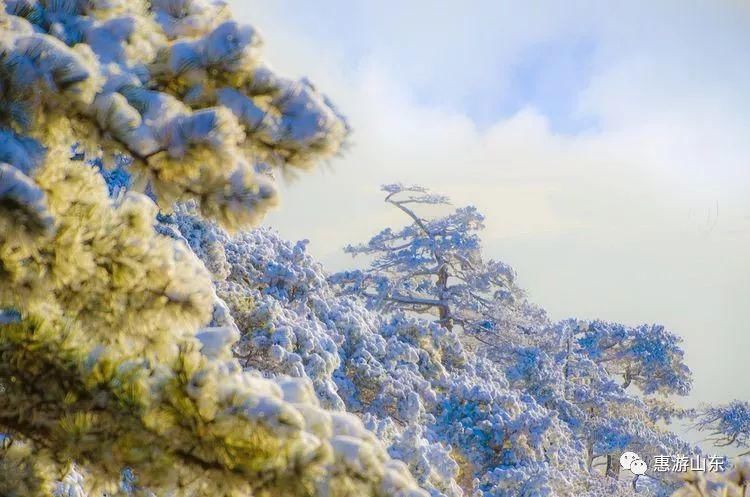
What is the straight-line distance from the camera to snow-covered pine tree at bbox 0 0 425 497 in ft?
6.56

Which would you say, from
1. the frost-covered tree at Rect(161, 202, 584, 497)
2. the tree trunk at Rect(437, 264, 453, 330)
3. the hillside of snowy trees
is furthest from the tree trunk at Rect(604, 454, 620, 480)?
the hillside of snowy trees

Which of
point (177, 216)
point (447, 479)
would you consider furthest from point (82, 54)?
point (177, 216)

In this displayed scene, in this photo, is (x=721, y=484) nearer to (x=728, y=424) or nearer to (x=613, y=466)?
(x=613, y=466)

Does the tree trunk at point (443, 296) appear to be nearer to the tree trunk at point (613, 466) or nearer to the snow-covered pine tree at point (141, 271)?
the tree trunk at point (613, 466)

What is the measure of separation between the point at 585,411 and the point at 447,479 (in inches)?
353

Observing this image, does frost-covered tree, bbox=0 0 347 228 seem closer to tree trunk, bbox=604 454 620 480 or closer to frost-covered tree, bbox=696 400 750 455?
tree trunk, bbox=604 454 620 480

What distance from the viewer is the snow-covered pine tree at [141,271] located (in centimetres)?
200

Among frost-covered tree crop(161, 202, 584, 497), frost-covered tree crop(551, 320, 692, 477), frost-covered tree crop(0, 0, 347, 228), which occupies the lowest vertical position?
frost-covered tree crop(161, 202, 584, 497)

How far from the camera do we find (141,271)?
216 centimetres

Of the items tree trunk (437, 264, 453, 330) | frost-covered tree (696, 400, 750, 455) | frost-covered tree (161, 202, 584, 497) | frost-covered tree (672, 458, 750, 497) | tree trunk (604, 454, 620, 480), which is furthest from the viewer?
tree trunk (437, 264, 453, 330)

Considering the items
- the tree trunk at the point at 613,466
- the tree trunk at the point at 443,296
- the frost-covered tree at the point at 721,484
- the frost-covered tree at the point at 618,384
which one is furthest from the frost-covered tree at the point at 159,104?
the tree trunk at the point at 443,296

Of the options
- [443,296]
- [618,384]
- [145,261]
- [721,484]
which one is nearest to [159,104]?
[145,261]

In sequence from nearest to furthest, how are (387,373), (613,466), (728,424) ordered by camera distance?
(387,373), (613,466), (728,424)

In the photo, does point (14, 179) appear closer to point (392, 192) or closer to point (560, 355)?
point (560, 355)
